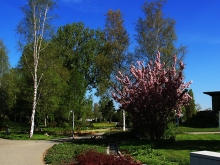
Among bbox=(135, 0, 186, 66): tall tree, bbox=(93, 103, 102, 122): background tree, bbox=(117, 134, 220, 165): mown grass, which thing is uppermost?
bbox=(135, 0, 186, 66): tall tree

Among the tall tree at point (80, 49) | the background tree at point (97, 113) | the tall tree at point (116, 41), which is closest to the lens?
the tall tree at point (116, 41)

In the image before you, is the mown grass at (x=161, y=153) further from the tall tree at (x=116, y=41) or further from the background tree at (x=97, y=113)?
the background tree at (x=97, y=113)

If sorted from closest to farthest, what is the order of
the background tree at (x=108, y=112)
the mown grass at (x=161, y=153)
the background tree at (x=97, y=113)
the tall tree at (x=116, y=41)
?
the mown grass at (x=161, y=153)
the tall tree at (x=116, y=41)
the background tree at (x=108, y=112)
the background tree at (x=97, y=113)

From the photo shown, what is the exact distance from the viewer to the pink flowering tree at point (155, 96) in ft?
60.2

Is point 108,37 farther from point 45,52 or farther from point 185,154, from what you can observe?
point 185,154

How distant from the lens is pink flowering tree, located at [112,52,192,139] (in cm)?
1834

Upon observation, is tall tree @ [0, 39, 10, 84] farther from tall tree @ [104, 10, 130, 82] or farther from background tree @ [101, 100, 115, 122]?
background tree @ [101, 100, 115, 122]

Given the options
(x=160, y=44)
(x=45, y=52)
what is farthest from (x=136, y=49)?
(x=45, y=52)

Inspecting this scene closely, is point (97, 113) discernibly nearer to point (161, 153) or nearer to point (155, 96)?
point (155, 96)

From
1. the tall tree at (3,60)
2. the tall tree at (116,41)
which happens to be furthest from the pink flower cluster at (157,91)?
the tall tree at (3,60)

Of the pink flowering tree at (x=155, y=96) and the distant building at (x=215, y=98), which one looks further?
the distant building at (x=215, y=98)

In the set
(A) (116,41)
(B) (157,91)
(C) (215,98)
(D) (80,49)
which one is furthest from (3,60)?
(B) (157,91)

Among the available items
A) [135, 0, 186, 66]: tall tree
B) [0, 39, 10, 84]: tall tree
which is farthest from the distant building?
[0, 39, 10, 84]: tall tree

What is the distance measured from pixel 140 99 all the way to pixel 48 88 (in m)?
17.7
